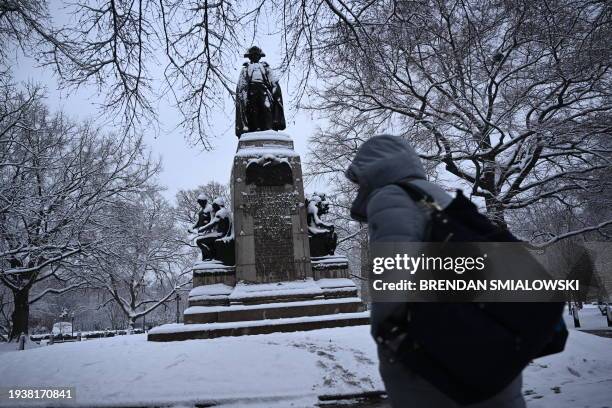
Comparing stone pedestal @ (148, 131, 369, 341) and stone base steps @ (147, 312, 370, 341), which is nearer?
stone base steps @ (147, 312, 370, 341)

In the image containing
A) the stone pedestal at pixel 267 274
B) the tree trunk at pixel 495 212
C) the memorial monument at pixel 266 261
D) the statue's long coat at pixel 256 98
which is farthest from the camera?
the tree trunk at pixel 495 212

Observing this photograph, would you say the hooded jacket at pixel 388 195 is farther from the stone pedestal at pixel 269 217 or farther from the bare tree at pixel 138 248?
the bare tree at pixel 138 248

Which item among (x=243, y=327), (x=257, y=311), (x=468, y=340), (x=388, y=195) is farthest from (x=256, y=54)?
(x=468, y=340)

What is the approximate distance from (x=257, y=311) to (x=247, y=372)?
2.48 m

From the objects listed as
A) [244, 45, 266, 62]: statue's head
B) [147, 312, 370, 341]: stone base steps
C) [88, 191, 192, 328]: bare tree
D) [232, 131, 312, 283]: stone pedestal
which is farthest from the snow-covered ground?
[88, 191, 192, 328]: bare tree

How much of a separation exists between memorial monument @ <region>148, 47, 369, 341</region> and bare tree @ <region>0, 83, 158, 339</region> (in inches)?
291

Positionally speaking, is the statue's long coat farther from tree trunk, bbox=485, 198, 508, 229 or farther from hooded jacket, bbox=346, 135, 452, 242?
hooded jacket, bbox=346, 135, 452, 242

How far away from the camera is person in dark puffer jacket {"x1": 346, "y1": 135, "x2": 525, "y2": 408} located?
149 centimetres

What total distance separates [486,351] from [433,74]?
45.5ft

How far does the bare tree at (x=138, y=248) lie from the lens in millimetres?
16531

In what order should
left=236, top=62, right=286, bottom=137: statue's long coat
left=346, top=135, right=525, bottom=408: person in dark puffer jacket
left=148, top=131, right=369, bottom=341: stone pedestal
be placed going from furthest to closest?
left=236, top=62, right=286, bottom=137: statue's long coat
left=148, top=131, right=369, bottom=341: stone pedestal
left=346, top=135, right=525, bottom=408: person in dark puffer jacket

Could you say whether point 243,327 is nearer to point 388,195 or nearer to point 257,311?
point 257,311

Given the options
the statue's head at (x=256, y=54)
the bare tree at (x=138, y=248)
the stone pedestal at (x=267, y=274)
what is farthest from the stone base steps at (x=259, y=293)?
the bare tree at (x=138, y=248)

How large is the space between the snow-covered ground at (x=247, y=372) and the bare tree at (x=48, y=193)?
30.1 ft
